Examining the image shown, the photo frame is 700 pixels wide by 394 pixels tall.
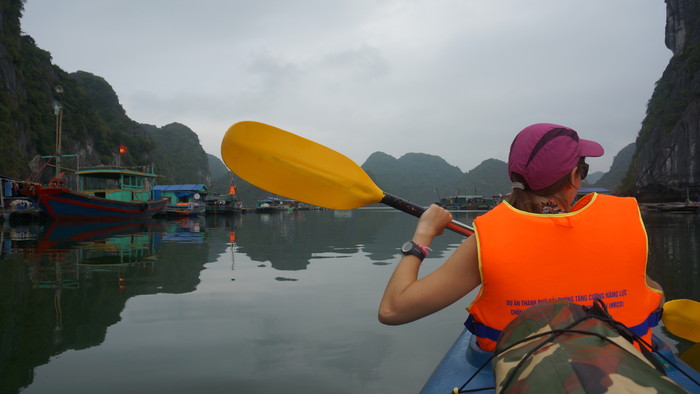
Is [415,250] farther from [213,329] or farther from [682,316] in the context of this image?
[213,329]

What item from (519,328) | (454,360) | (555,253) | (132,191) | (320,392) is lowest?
(320,392)

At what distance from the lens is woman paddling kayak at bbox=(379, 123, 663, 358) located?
1.20 metres

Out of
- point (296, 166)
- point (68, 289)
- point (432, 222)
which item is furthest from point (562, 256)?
point (68, 289)


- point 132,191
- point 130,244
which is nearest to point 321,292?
point 130,244

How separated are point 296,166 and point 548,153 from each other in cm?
157

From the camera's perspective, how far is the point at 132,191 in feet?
96.7

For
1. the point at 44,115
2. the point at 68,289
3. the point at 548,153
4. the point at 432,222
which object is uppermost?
the point at 44,115

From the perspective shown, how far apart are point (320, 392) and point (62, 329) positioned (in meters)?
2.95

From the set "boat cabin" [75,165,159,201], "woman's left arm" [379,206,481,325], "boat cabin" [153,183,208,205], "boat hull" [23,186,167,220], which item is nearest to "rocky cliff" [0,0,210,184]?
"boat cabin" [75,165,159,201]

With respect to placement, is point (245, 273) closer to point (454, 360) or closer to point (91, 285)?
point (91, 285)

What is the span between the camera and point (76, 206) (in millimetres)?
22984

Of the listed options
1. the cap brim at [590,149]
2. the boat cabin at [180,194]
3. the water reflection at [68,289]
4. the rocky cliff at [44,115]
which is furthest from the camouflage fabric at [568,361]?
the boat cabin at [180,194]

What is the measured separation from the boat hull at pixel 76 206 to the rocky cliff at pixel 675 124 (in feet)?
162

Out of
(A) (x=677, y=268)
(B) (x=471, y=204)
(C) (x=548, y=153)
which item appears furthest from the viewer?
(B) (x=471, y=204)
